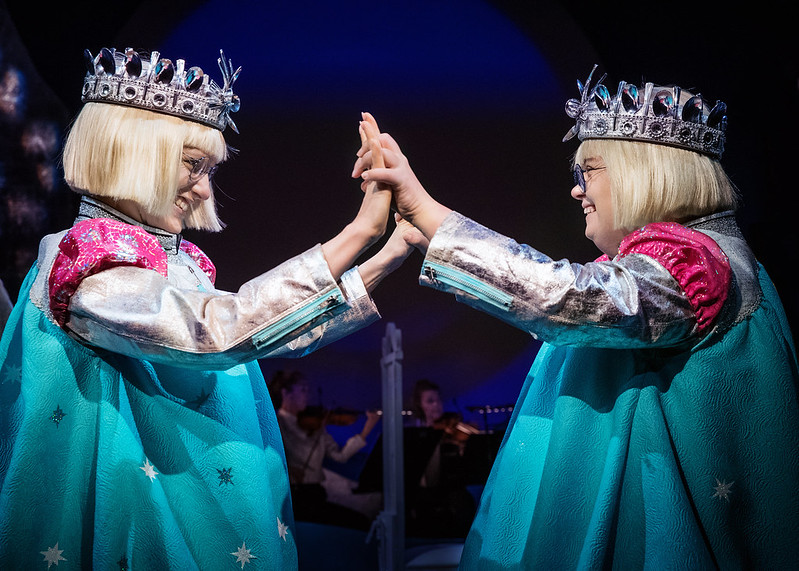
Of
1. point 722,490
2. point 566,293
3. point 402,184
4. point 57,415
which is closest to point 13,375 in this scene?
point 57,415

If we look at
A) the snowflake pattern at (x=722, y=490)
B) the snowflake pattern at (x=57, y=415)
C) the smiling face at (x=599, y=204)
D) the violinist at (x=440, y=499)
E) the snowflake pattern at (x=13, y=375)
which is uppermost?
the smiling face at (x=599, y=204)

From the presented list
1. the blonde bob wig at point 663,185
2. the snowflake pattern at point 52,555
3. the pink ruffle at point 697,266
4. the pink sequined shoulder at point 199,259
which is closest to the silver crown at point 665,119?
the blonde bob wig at point 663,185

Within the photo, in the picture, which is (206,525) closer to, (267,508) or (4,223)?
(267,508)

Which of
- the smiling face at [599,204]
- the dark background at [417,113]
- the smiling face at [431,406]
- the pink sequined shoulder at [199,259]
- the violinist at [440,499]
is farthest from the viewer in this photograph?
the smiling face at [431,406]

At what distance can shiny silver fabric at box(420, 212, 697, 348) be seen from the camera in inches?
46.1

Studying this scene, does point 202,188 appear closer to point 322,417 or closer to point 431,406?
point 322,417

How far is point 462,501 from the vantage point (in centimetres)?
312

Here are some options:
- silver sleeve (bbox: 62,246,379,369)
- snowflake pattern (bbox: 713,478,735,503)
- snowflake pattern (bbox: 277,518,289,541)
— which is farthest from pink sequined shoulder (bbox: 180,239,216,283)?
snowflake pattern (bbox: 713,478,735,503)

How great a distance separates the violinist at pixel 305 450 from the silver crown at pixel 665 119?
2008mm

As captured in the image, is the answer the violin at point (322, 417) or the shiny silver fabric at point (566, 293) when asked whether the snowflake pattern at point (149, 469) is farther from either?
the violin at point (322, 417)

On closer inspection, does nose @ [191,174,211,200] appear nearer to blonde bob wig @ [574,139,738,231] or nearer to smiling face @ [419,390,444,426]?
blonde bob wig @ [574,139,738,231]

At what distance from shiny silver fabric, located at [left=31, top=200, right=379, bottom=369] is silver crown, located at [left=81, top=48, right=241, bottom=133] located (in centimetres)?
38

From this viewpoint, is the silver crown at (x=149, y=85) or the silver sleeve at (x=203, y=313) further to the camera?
the silver crown at (x=149, y=85)

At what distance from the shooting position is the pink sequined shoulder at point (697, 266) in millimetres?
1220
